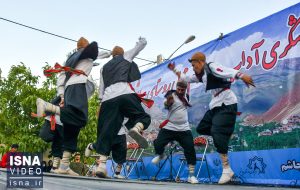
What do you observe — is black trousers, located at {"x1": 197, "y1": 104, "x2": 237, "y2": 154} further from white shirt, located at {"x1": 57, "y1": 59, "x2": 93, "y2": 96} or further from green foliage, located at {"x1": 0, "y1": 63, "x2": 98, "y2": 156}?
green foliage, located at {"x1": 0, "y1": 63, "x2": 98, "y2": 156}

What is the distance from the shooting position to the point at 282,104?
161 inches

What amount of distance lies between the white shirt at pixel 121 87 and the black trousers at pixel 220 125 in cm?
96

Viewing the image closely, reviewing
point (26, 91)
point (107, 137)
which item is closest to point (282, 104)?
point (107, 137)

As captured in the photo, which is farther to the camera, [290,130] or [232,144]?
[232,144]

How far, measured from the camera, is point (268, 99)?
14.1ft

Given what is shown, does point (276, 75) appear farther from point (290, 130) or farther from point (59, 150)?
point (59, 150)

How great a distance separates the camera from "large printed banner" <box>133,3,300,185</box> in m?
4.00

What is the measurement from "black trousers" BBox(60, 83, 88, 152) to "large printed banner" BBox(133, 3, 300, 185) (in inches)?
77.2

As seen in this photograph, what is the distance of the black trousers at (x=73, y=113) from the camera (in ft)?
11.7

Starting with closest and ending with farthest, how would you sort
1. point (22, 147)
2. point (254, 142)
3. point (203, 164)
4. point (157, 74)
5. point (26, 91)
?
point (254, 142)
point (203, 164)
point (157, 74)
point (22, 147)
point (26, 91)

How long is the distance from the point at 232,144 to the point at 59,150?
2.05 m

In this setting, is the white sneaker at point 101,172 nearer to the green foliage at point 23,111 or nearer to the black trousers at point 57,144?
the black trousers at point 57,144

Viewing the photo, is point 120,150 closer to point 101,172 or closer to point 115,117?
point 115,117

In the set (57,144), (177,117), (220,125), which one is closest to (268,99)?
(220,125)
